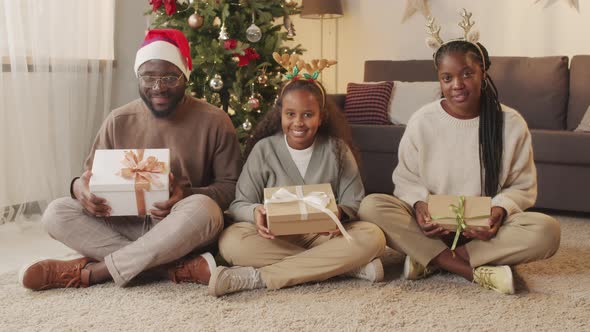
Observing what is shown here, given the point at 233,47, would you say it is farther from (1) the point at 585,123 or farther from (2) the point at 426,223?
(1) the point at 585,123

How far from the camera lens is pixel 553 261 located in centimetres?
239

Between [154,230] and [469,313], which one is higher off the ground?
[154,230]

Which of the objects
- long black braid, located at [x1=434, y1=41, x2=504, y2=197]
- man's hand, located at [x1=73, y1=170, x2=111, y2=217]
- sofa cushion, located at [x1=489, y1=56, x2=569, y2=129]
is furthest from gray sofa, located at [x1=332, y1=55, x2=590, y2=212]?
man's hand, located at [x1=73, y1=170, x2=111, y2=217]

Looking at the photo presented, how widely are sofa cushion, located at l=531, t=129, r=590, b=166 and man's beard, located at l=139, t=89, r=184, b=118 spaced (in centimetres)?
197

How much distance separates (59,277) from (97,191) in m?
0.30

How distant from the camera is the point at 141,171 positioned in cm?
201

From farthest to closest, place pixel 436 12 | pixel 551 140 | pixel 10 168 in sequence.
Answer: pixel 436 12
pixel 551 140
pixel 10 168

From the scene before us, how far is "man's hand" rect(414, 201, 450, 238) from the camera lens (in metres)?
2.07

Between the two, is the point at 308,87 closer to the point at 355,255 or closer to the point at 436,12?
the point at 355,255

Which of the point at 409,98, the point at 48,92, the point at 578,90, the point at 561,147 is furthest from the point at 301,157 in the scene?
the point at 578,90

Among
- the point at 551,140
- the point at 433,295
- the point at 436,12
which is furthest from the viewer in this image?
the point at 436,12

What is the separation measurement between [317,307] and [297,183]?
496 millimetres

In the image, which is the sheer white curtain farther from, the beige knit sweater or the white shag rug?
the beige knit sweater

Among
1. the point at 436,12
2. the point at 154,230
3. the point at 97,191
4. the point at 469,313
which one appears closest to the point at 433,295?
the point at 469,313
